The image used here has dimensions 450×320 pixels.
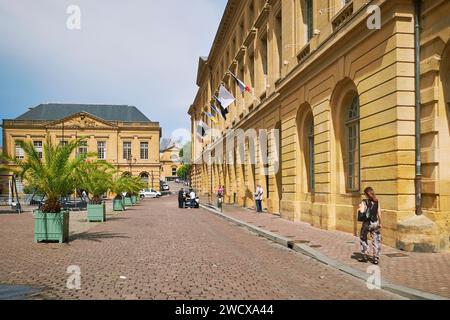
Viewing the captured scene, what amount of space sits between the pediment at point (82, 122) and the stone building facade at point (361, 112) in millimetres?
61626

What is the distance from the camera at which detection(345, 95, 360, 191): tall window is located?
50.5 feet

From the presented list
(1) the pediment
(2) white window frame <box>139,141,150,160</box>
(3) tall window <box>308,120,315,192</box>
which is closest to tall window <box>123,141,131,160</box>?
(2) white window frame <box>139,141,150,160</box>

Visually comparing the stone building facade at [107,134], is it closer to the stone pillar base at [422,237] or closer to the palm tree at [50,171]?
the palm tree at [50,171]

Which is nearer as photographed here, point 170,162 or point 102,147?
point 102,147

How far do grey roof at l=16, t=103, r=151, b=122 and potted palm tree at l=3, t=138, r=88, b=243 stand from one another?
249 ft

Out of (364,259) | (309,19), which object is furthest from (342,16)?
(364,259)

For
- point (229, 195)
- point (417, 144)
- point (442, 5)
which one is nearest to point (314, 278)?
point (417, 144)

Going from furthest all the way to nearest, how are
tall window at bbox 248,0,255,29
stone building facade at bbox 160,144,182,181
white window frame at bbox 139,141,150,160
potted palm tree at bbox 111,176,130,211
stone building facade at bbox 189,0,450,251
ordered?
stone building facade at bbox 160,144,182,181 → white window frame at bbox 139,141,150,160 → tall window at bbox 248,0,255,29 → potted palm tree at bbox 111,176,130,211 → stone building facade at bbox 189,0,450,251

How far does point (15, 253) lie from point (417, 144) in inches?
401

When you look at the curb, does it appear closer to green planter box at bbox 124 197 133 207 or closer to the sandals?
the sandals

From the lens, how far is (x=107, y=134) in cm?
8500

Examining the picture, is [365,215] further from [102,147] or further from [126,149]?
[102,147]

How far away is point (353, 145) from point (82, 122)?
7452cm

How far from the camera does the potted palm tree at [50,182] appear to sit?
1363cm
